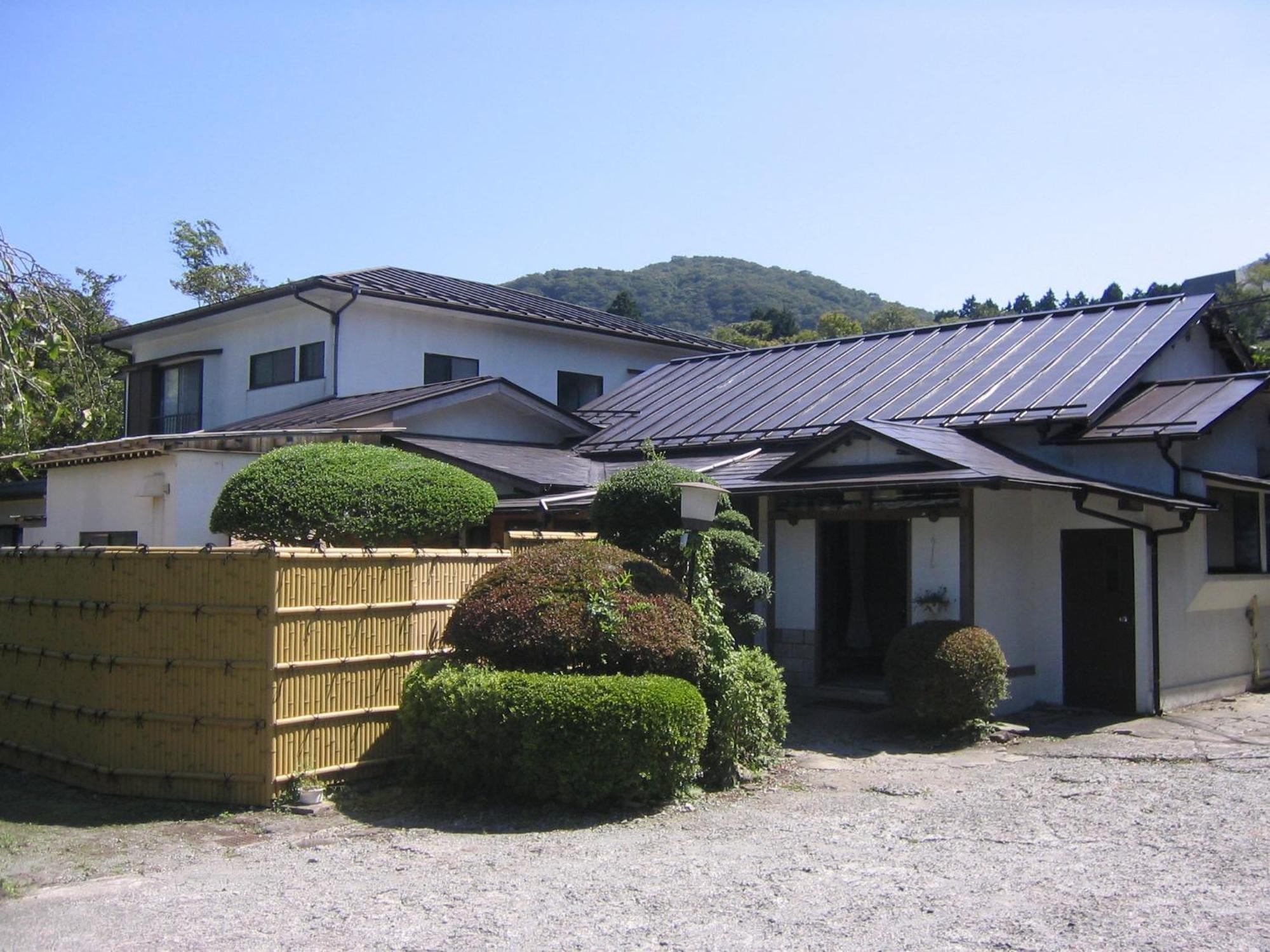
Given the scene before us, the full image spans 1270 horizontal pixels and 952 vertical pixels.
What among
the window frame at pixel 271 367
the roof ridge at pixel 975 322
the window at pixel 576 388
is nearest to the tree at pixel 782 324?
the window at pixel 576 388

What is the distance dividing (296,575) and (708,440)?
9906 millimetres

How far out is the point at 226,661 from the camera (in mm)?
9297

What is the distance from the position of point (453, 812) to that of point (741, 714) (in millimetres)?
2661

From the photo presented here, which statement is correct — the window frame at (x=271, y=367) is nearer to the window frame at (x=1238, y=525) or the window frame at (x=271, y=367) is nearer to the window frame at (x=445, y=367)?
the window frame at (x=445, y=367)

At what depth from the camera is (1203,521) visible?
15406 mm

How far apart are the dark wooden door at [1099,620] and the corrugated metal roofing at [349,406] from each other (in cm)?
956

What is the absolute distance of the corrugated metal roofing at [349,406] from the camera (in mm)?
17688

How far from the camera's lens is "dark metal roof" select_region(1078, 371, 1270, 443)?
14.2 m

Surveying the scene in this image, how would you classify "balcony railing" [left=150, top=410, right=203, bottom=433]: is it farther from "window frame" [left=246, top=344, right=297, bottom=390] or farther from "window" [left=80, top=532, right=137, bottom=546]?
"window" [left=80, top=532, right=137, bottom=546]

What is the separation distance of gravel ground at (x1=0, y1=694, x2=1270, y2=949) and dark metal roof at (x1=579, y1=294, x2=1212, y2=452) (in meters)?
6.12

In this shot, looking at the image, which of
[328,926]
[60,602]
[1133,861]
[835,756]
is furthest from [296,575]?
[1133,861]

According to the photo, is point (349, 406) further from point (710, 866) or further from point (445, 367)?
point (710, 866)

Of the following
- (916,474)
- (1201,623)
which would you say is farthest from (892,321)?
(916,474)

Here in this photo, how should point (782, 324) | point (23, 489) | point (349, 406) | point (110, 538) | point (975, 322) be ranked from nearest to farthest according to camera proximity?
1. point (110, 538)
2. point (349, 406)
3. point (975, 322)
4. point (23, 489)
5. point (782, 324)
